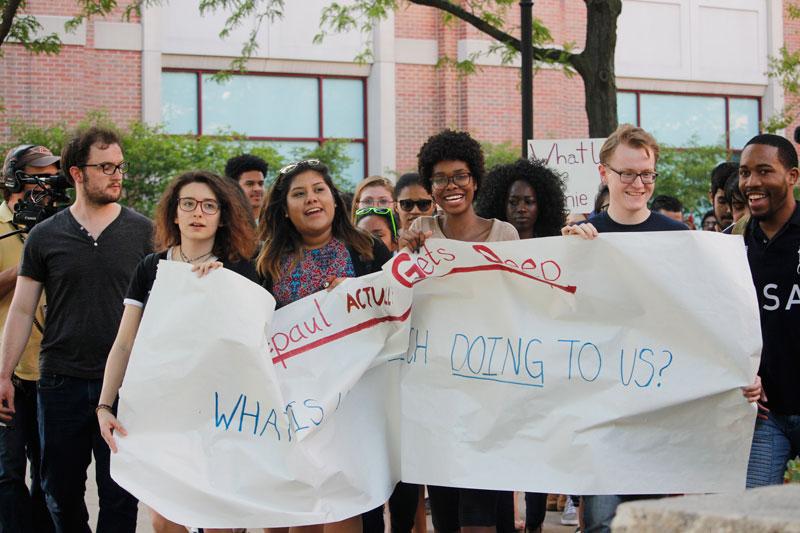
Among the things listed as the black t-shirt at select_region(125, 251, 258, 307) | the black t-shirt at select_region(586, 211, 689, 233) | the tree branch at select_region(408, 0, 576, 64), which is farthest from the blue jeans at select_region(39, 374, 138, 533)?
the tree branch at select_region(408, 0, 576, 64)

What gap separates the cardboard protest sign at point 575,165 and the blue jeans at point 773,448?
6.18m

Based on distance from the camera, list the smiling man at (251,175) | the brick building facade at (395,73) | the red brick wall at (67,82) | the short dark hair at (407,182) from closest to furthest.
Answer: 1. the short dark hair at (407,182)
2. the smiling man at (251,175)
3. the red brick wall at (67,82)
4. the brick building facade at (395,73)

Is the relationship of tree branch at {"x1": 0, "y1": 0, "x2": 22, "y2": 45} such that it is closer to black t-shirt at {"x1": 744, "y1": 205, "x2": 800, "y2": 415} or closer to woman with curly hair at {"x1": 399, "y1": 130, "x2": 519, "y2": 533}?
woman with curly hair at {"x1": 399, "y1": 130, "x2": 519, "y2": 533}

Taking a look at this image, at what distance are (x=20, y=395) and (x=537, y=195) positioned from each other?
10.4ft

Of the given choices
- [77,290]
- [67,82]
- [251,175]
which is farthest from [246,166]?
[67,82]

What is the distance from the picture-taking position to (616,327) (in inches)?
191

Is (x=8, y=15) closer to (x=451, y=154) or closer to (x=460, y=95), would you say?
(x=451, y=154)

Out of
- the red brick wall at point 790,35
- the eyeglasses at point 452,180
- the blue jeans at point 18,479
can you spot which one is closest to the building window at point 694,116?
the red brick wall at point 790,35

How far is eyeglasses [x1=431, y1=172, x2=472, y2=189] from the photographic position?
5488 mm

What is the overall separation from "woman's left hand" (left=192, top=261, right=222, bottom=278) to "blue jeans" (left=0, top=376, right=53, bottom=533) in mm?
1834

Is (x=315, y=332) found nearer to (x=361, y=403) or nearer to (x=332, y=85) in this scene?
(x=361, y=403)

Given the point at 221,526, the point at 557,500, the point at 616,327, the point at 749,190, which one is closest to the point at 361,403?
the point at 221,526

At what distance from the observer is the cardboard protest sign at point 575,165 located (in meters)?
10.8

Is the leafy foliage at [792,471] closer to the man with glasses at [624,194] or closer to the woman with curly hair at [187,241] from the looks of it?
the man with glasses at [624,194]
